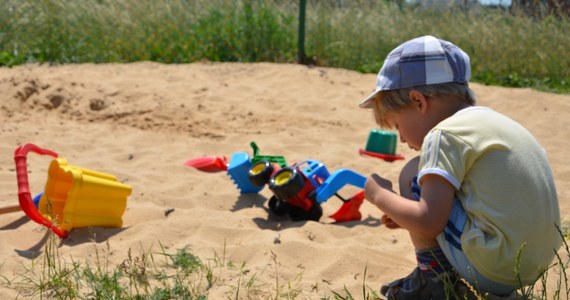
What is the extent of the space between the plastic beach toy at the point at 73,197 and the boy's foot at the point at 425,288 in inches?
56.5

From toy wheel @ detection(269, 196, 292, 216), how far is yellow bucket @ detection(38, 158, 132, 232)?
73cm

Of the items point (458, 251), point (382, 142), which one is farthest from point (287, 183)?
point (382, 142)

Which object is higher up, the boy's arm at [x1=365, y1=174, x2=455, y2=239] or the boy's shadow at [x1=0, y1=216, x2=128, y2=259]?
the boy's arm at [x1=365, y1=174, x2=455, y2=239]

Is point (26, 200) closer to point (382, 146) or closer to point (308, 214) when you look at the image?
Answer: point (308, 214)

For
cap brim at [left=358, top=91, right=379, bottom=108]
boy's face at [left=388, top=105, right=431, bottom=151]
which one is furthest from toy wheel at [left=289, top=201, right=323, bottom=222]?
boy's face at [left=388, top=105, right=431, bottom=151]

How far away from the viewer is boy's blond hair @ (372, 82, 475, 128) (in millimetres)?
2246

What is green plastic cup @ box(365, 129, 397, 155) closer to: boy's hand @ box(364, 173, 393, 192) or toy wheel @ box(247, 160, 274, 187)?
toy wheel @ box(247, 160, 274, 187)

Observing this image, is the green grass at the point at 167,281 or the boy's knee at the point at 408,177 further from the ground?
the boy's knee at the point at 408,177

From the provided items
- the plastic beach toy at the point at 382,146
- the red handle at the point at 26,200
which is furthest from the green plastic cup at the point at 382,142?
the red handle at the point at 26,200

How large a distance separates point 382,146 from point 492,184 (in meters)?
2.82

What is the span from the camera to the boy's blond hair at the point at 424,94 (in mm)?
2246

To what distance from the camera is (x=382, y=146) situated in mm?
4934

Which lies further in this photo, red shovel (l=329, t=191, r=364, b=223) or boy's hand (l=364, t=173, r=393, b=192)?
red shovel (l=329, t=191, r=364, b=223)

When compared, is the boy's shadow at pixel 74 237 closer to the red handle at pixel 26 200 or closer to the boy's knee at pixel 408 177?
the red handle at pixel 26 200
